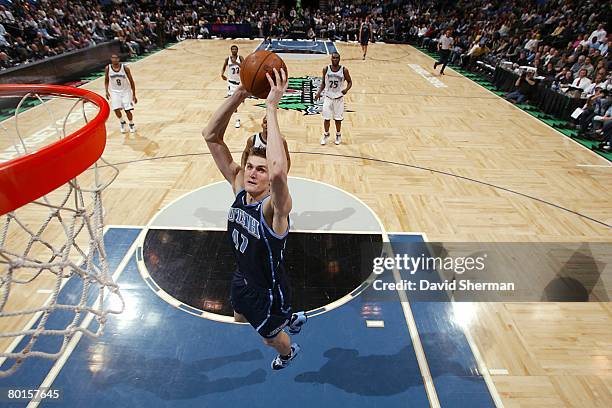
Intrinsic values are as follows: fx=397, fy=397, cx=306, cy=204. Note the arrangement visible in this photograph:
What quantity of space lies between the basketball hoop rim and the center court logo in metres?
7.85

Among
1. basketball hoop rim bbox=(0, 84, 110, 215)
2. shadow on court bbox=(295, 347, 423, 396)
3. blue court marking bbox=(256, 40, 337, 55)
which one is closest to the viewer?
basketball hoop rim bbox=(0, 84, 110, 215)

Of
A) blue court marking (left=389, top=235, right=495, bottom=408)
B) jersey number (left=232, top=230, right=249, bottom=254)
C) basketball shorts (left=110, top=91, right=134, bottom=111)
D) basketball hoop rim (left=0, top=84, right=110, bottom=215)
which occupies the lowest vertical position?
blue court marking (left=389, top=235, right=495, bottom=408)

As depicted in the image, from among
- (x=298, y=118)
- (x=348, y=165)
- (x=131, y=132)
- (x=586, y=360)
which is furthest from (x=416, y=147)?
(x=131, y=132)

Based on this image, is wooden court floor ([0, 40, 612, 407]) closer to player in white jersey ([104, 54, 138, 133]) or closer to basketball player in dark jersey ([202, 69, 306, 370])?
player in white jersey ([104, 54, 138, 133])

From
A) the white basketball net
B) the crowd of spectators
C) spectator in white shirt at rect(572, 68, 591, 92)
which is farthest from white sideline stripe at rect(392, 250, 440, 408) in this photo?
spectator in white shirt at rect(572, 68, 591, 92)

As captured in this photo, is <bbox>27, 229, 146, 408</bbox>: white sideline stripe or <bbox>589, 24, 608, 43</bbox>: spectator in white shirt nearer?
<bbox>27, 229, 146, 408</bbox>: white sideline stripe

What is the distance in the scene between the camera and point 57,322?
3777 mm

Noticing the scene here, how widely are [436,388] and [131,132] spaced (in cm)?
753

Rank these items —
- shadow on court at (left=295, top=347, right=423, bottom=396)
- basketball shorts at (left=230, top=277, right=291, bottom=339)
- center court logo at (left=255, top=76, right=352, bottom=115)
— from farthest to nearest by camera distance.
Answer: center court logo at (left=255, top=76, right=352, bottom=115) < shadow on court at (left=295, top=347, right=423, bottom=396) < basketball shorts at (left=230, top=277, right=291, bottom=339)

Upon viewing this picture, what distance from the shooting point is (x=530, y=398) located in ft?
10.6

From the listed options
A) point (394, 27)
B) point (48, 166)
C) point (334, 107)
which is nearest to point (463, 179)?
point (334, 107)

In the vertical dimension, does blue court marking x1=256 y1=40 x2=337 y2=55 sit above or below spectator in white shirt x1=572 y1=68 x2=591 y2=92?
below

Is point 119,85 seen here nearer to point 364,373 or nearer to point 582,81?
point 364,373

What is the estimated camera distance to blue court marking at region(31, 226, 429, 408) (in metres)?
3.14
